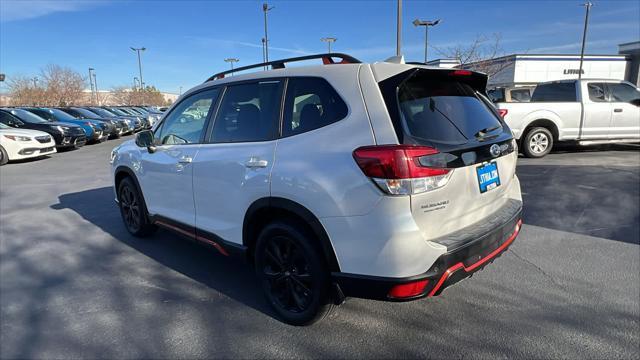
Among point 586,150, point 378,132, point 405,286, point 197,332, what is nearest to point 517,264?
point 405,286

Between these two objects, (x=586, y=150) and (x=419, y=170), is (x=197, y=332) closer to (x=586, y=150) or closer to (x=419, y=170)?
(x=419, y=170)

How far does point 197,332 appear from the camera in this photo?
2.80 metres

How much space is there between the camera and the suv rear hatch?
7.50 feet

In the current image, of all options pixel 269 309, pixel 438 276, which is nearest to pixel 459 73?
pixel 438 276

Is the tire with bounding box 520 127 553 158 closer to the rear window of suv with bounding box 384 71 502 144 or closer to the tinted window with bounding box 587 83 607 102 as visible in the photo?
the tinted window with bounding box 587 83 607 102

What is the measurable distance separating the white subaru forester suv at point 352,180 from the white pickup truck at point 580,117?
719 cm

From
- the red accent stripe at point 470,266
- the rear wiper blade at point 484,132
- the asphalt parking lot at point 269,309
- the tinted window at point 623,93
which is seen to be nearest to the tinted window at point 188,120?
the asphalt parking lot at point 269,309

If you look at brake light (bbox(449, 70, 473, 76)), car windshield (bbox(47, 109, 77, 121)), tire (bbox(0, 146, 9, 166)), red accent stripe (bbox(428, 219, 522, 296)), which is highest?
car windshield (bbox(47, 109, 77, 121))

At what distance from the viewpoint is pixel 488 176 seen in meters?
2.69

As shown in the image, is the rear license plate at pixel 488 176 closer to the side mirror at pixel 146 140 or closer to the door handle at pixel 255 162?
the door handle at pixel 255 162

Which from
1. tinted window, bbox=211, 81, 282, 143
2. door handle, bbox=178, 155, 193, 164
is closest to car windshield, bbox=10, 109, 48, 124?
door handle, bbox=178, 155, 193, 164

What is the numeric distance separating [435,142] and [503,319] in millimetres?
1473

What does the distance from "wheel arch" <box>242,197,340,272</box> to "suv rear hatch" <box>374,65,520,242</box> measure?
0.60 metres

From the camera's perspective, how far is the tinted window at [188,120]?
3.60 meters
